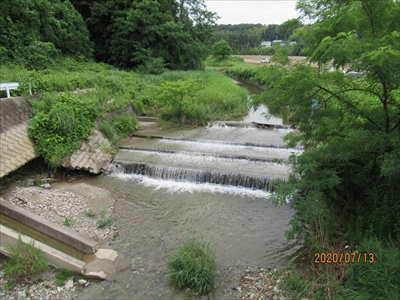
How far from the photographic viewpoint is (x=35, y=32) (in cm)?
1536

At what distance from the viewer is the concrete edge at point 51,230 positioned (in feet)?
17.0

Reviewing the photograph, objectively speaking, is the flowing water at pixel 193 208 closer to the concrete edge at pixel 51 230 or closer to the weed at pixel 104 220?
the weed at pixel 104 220

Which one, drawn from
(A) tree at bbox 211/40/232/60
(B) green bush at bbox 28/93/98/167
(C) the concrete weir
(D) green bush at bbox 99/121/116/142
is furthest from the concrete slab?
(A) tree at bbox 211/40/232/60

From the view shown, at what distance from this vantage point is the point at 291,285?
4219 mm

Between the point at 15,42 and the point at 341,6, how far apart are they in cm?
1504

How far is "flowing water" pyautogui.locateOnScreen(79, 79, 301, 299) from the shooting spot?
4793mm

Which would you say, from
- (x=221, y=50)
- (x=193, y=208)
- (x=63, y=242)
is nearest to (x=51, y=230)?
(x=63, y=242)

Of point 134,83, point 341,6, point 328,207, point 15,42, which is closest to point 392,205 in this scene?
point 328,207

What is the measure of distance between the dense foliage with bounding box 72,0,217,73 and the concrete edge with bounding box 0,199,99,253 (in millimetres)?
17054

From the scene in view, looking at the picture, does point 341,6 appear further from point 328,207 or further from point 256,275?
point 256,275

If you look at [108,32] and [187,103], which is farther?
[108,32]

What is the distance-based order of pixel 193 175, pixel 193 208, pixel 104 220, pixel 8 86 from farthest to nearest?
pixel 193 175 < pixel 8 86 < pixel 193 208 < pixel 104 220

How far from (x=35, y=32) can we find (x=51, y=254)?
49.1ft
